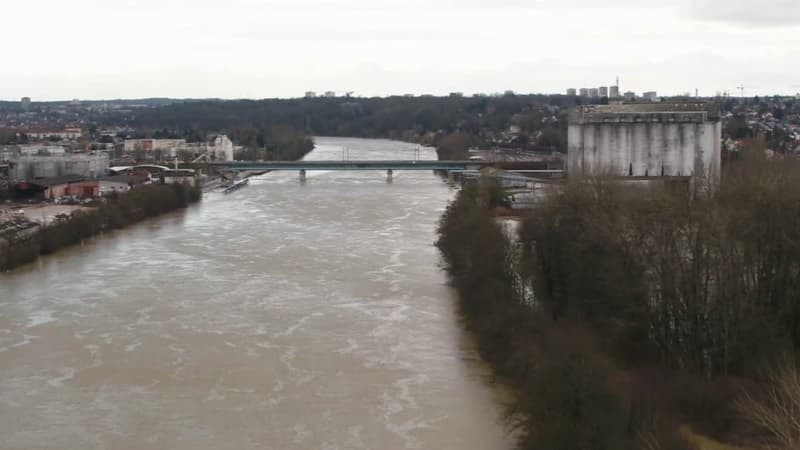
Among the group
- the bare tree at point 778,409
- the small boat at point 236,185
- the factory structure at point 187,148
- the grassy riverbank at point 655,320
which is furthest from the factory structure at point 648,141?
the factory structure at point 187,148

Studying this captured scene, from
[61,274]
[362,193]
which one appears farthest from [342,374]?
[362,193]

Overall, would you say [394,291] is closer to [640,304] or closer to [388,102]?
[640,304]

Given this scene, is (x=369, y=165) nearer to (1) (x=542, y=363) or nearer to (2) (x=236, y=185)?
(2) (x=236, y=185)

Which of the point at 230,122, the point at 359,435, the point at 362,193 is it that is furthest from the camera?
the point at 230,122

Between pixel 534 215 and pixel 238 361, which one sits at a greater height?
pixel 534 215

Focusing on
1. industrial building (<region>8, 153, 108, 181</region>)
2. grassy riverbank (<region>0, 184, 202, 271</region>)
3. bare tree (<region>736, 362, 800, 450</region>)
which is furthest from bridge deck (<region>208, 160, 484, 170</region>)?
bare tree (<region>736, 362, 800, 450</region>)

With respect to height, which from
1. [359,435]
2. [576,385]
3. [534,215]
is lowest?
[359,435]
